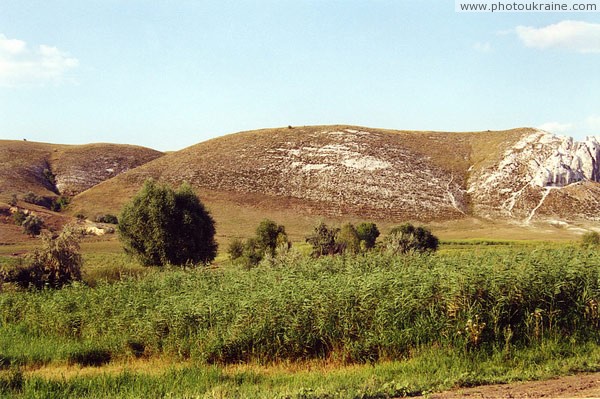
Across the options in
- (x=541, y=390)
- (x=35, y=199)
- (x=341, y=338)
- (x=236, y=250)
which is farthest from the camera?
(x=35, y=199)

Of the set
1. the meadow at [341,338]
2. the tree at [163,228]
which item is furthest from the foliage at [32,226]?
the meadow at [341,338]

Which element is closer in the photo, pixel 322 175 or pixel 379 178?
pixel 379 178

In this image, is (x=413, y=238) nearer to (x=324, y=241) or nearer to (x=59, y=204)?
(x=324, y=241)

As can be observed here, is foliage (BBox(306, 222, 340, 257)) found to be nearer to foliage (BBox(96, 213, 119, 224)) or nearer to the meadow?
the meadow

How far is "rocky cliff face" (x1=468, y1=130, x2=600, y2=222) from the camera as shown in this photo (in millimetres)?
93125

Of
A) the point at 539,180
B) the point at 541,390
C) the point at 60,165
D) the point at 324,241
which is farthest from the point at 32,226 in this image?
the point at 539,180

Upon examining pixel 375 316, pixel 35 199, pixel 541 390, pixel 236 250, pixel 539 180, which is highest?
pixel 539 180

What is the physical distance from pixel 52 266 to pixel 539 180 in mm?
89204

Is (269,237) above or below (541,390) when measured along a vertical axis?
below

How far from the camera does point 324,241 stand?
48.5m

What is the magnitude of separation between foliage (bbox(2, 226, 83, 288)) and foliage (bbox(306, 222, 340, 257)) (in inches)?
760

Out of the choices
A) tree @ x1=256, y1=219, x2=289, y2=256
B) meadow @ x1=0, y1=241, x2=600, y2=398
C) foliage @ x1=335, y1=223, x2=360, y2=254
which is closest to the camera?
meadow @ x1=0, y1=241, x2=600, y2=398

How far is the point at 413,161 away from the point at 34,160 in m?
88.2

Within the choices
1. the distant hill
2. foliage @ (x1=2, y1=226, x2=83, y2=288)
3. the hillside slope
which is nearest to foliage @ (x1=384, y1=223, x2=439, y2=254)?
foliage @ (x1=2, y1=226, x2=83, y2=288)
